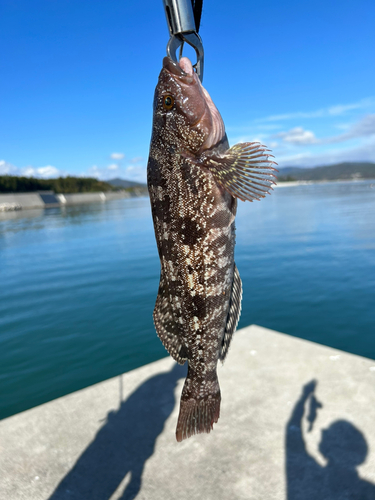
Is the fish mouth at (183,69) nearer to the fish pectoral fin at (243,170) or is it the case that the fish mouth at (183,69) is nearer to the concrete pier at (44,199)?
the fish pectoral fin at (243,170)

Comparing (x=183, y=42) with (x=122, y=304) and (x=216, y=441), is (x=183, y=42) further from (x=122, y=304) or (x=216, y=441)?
(x=122, y=304)

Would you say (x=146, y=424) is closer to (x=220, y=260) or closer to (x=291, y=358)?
(x=291, y=358)

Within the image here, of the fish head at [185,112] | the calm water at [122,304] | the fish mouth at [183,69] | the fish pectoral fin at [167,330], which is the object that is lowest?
the calm water at [122,304]

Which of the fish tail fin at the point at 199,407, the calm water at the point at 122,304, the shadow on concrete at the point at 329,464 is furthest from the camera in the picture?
the calm water at the point at 122,304

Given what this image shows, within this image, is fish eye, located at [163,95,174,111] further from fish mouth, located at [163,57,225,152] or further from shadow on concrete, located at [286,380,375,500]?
shadow on concrete, located at [286,380,375,500]

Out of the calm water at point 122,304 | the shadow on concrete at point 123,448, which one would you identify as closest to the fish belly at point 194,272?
→ the shadow on concrete at point 123,448

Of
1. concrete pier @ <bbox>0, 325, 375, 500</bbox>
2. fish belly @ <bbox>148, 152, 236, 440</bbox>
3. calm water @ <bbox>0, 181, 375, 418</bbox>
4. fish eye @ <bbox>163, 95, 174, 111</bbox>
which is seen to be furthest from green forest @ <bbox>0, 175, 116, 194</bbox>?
fish belly @ <bbox>148, 152, 236, 440</bbox>
